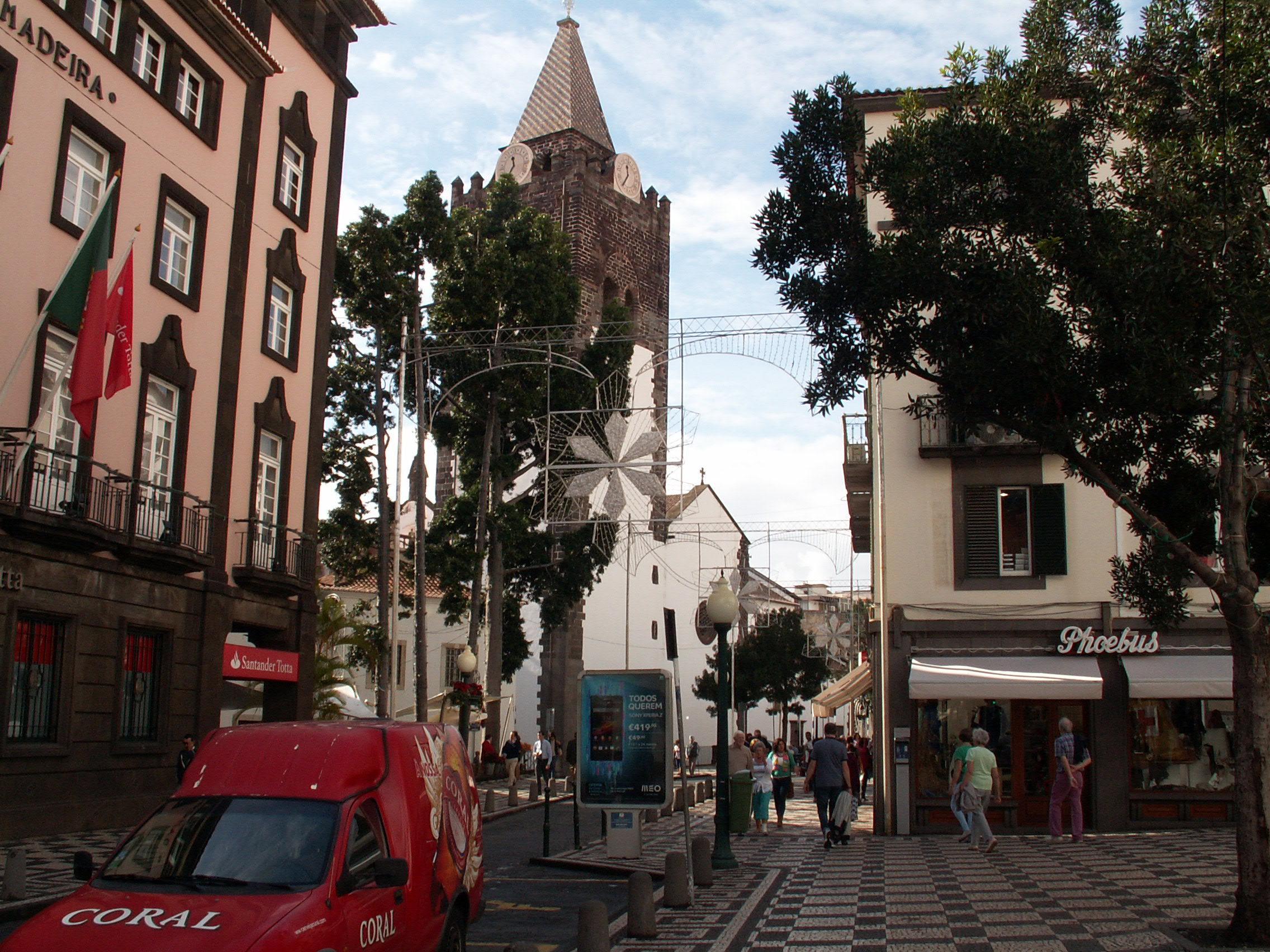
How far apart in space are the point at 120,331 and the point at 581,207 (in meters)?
41.5

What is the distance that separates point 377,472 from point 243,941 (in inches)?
1135

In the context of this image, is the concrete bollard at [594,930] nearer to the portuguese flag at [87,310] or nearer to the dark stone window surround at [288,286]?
the portuguese flag at [87,310]

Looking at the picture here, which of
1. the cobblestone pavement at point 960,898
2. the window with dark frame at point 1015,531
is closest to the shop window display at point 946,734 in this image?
the cobblestone pavement at point 960,898

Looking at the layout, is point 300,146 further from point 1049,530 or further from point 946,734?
point 946,734

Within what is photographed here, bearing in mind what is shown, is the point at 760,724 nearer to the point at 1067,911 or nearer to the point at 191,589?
the point at 191,589

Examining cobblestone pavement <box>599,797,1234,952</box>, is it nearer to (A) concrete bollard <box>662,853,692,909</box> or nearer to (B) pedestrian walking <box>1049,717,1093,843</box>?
(A) concrete bollard <box>662,853,692,909</box>

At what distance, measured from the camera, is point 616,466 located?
2972cm

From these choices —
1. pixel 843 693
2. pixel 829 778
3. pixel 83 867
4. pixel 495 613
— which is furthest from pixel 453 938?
pixel 495 613

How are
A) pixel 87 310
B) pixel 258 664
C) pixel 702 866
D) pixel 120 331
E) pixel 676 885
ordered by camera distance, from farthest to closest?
pixel 258 664
pixel 120 331
pixel 87 310
pixel 702 866
pixel 676 885

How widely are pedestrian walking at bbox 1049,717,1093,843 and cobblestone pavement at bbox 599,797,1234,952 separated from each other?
0.32 m

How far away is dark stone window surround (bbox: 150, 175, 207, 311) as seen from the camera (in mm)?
20797

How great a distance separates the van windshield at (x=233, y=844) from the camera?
Answer: 6957 millimetres

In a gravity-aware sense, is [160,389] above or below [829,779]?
above

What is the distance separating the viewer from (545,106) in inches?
2379
